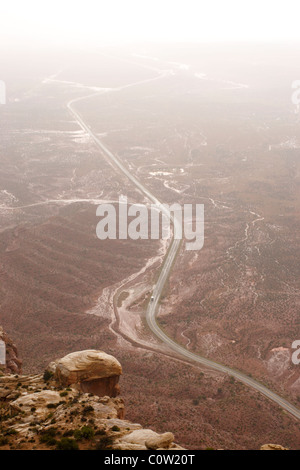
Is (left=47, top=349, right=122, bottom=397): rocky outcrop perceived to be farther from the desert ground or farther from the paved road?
the paved road

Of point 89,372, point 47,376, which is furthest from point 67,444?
point 47,376

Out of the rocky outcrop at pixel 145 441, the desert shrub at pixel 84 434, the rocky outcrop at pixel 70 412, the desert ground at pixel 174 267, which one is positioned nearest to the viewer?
the rocky outcrop at pixel 145 441

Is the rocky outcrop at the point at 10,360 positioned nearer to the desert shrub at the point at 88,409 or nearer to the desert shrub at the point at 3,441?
the desert shrub at the point at 88,409

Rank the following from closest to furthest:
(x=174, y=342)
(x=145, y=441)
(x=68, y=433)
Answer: (x=145, y=441), (x=68, y=433), (x=174, y=342)

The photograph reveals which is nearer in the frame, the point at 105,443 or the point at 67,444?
the point at 67,444

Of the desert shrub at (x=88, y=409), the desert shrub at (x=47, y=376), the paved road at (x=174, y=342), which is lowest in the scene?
the paved road at (x=174, y=342)

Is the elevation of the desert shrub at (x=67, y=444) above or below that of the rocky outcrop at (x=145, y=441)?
below

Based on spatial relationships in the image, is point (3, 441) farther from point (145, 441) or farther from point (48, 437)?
point (145, 441)

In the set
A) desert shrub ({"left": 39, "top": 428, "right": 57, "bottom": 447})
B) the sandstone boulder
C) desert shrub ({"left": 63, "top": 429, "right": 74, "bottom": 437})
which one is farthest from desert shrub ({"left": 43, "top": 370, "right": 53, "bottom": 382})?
the sandstone boulder

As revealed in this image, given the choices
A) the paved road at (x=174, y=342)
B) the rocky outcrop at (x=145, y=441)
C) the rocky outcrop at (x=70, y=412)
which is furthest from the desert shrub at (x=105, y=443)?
the paved road at (x=174, y=342)
